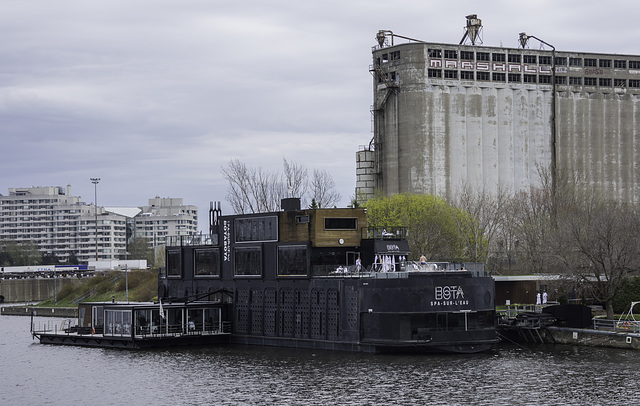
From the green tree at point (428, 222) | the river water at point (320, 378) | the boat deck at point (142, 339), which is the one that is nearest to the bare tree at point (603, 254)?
the river water at point (320, 378)

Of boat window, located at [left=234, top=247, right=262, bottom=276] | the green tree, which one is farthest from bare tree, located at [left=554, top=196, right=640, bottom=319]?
the green tree

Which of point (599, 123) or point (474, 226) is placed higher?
point (599, 123)

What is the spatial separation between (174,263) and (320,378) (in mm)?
30633

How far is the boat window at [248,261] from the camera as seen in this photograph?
2688 inches

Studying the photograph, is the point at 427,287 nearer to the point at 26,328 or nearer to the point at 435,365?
the point at 435,365

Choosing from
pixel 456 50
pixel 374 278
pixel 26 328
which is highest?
pixel 456 50

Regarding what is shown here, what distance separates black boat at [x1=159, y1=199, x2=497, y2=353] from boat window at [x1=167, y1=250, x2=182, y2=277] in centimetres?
10

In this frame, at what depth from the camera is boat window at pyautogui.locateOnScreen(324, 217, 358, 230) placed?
6511 centimetres

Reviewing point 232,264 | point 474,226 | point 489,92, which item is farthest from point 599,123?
point 232,264

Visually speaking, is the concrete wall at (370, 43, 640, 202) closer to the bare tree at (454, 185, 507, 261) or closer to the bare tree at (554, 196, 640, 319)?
the bare tree at (454, 185, 507, 261)

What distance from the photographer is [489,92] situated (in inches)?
5221

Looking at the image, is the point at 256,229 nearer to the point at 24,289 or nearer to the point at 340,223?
the point at 340,223

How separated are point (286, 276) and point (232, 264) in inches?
266

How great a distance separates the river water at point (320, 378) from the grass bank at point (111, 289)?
61540mm
